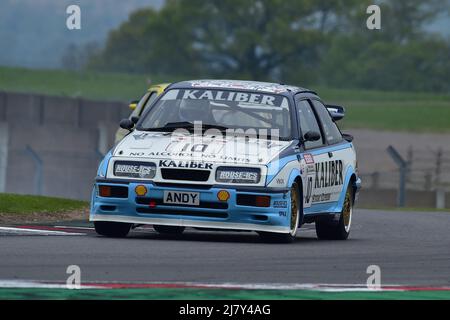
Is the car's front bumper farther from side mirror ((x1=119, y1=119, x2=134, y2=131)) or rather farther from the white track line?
the white track line

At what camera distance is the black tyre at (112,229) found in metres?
14.8

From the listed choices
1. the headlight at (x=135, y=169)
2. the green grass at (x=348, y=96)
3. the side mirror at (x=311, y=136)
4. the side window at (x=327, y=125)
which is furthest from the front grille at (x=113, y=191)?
the green grass at (x=348, y=96)

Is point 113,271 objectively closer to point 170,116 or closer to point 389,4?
point 170,116

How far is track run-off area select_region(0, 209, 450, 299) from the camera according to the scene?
1038 centimetres

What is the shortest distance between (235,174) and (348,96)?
255 feet

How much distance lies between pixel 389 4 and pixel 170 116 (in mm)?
107078

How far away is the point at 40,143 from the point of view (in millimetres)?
58219

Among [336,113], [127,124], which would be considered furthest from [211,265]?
[336,113]

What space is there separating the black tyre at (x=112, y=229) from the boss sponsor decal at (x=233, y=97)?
1.54m

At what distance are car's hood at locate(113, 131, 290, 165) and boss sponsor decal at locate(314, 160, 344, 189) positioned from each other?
0.80 m


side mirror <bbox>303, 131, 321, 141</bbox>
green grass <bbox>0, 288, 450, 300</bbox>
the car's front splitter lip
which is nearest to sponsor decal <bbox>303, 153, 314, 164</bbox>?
side mirror <bbox>303, 131, 321, 141</bbox>

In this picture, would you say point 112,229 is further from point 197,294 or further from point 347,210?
point 197,294

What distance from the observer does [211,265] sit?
1216cm
